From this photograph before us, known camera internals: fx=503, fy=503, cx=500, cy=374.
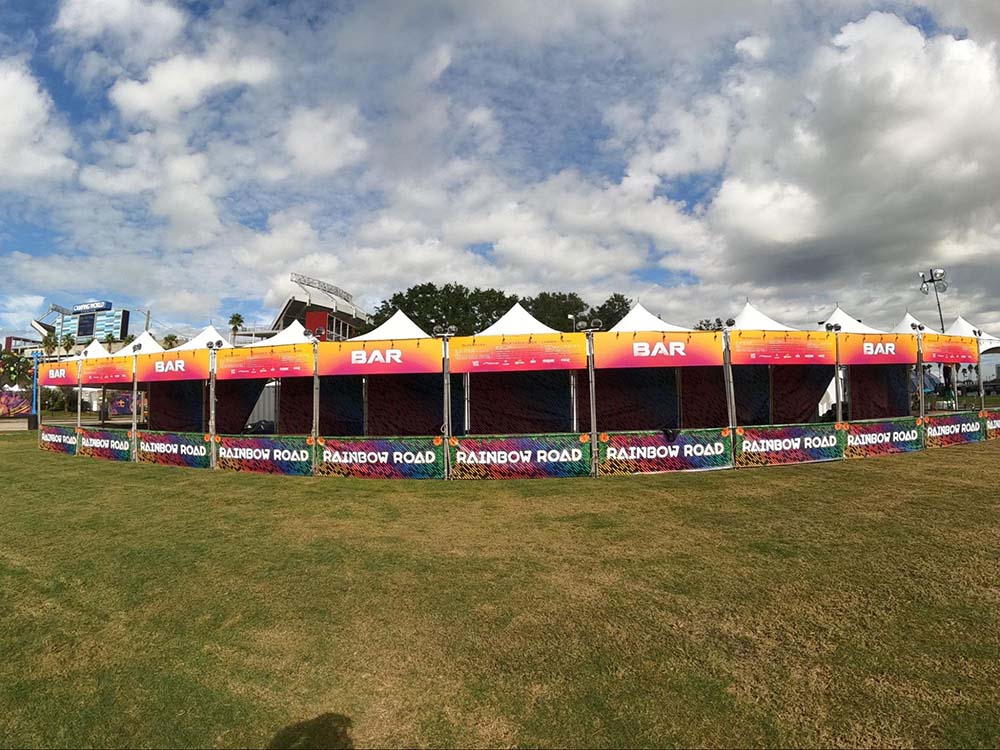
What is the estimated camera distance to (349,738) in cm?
342

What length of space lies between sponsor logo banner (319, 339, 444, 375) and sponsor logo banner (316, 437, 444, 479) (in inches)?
74.7

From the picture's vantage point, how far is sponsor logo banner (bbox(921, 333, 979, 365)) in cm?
1627

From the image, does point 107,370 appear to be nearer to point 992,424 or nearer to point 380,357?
point 380,357

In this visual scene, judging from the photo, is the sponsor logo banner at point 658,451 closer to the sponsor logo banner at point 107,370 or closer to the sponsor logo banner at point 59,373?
the sponsor logo banner at point 107,370

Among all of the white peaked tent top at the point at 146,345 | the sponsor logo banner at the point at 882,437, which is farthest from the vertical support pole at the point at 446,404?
the white peaked tent top at the point at 146,345

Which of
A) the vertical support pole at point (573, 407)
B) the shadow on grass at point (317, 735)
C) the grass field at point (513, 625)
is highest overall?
the vertical support pole at point (573, 407)

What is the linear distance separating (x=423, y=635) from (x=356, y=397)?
1556 cm

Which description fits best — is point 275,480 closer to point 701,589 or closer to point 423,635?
point 423,635

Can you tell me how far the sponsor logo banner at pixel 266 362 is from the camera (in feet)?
47.6

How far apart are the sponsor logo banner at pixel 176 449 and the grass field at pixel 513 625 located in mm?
5566

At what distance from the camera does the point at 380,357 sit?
13859 mm

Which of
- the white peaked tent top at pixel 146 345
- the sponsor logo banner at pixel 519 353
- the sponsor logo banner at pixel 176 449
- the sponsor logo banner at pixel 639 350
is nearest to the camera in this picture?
the sponsor logo banner at pixel 519 353

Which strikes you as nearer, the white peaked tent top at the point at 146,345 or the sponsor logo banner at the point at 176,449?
the sponsor logo banner at the point at 176,449

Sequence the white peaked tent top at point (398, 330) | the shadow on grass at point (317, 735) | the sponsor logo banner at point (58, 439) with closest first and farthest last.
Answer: the shadow on grass at point (317, 735), the white peaked tent top at point (398, 330), the sponsor logo banner at point (58, 439)
